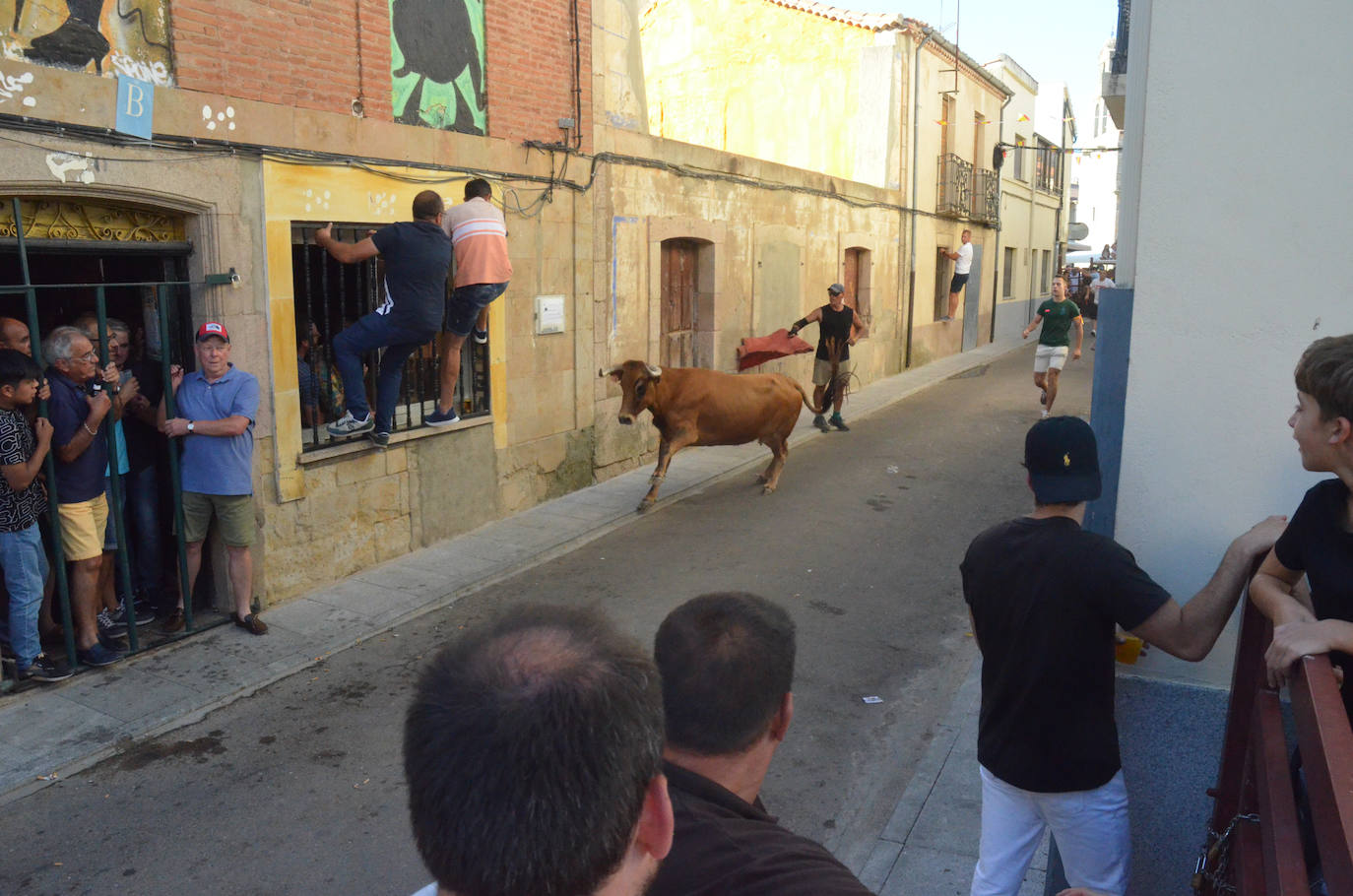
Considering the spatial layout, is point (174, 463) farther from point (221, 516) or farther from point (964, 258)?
point (964, 258)

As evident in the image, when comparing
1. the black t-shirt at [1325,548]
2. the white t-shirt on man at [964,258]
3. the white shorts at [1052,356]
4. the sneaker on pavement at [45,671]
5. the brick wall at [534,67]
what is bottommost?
the sneaker on pavement at [45,671]

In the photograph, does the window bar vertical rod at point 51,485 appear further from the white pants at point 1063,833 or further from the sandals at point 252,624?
the white pants at point 1063,833

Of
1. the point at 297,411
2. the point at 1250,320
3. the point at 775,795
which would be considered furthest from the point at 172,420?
the point at 1250,320

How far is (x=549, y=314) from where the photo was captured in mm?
10031

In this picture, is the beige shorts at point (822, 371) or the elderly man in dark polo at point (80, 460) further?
the beige shorts at point (822, 371)

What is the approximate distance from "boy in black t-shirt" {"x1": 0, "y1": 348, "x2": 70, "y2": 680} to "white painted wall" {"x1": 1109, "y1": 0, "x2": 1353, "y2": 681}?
540cm

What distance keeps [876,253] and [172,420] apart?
1493cm

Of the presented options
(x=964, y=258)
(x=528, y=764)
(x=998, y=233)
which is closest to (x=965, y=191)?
(x=964, y=258)

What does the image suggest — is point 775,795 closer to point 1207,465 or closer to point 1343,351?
point 1207,465

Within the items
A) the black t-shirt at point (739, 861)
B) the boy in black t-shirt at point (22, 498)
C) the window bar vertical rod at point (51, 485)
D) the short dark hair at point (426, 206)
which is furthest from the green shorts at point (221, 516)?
the black t-shirt at point (739, 861)

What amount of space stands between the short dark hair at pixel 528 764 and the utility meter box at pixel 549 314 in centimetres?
882

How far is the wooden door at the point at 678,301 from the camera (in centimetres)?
1280

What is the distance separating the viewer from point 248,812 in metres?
4.62

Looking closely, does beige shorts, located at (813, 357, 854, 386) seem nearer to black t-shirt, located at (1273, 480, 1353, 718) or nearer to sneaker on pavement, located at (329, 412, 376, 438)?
sneaker on pavement, located at (329, 412, 376, 438)
